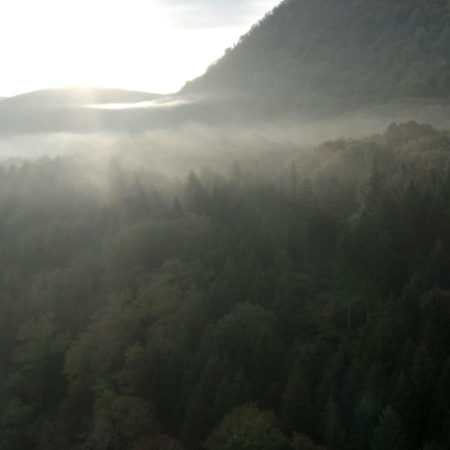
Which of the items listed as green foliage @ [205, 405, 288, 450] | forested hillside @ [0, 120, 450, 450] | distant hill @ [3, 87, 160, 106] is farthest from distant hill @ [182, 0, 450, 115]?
green foliage @ [205, 405, 288, 450]

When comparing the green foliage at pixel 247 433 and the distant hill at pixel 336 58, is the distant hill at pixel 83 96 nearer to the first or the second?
the distant hill at pixel 336 58

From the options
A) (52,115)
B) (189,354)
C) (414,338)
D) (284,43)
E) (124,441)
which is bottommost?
(124,441)

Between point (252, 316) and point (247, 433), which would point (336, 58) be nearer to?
point (252, 316)

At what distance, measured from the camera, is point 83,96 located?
163 m

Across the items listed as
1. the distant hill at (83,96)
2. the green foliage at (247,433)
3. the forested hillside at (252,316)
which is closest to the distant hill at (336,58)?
the distant hill at (83,96)

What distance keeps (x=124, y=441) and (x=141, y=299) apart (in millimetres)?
11985

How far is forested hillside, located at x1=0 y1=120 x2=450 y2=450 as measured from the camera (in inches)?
979

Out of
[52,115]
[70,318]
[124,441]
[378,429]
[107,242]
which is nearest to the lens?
[378,429]

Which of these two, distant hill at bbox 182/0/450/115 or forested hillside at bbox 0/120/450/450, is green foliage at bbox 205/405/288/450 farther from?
distant hill at bbox 182/0/450/115

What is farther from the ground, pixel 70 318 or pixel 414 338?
pixel 414 338

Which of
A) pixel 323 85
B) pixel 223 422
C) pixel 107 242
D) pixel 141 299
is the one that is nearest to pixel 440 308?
pixel 223 422

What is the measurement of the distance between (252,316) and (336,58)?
4045 inches

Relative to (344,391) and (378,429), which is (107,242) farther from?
(378,429)

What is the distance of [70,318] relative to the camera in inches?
1789
